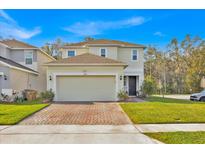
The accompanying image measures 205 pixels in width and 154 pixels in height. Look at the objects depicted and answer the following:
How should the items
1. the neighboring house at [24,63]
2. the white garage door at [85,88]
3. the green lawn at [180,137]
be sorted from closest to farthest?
the green lawn at [180,137]
the white garage door at [85,88]
the neighboring house at [24,63]

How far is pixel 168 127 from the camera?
7.50 m

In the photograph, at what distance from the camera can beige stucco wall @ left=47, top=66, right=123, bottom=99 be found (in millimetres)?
15648

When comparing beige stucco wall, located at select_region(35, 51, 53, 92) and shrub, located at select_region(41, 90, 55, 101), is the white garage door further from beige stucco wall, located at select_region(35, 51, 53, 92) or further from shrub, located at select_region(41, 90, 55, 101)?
beige stucco wall, located at select_region(35, 51, 53, 92)

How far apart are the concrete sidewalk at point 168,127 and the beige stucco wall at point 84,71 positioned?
8033 mm

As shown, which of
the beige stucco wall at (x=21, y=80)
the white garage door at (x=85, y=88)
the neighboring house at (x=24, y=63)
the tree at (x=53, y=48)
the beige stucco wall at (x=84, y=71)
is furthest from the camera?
the tree at (x=53, y=48)

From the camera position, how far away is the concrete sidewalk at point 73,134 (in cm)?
584

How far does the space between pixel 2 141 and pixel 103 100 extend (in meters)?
10.4

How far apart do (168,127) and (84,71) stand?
30.2 feet

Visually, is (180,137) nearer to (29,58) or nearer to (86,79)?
(86,79)

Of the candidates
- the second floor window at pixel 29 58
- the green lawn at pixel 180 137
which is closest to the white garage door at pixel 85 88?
the second floor window at pixel 29 58

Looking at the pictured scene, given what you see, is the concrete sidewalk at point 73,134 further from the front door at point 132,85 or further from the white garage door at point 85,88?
the front door at point 132,85

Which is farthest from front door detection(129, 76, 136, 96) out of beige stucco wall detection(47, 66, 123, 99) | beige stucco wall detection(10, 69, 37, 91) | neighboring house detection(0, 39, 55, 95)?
beige stucco wall detection(10, 69, 37, 91)

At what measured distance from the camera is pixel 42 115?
967 centimetres
